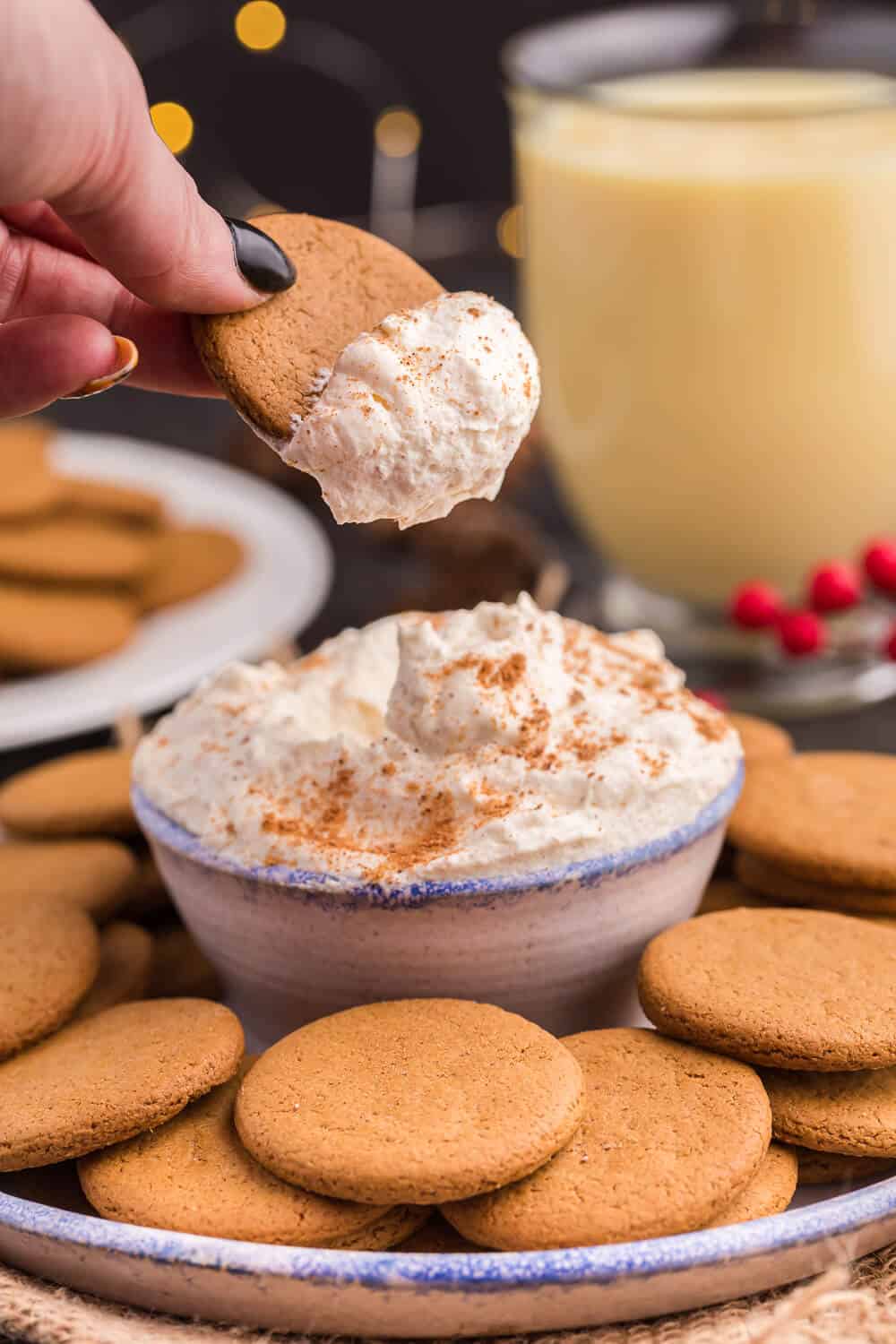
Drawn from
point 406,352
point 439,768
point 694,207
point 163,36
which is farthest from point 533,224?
point 163,36

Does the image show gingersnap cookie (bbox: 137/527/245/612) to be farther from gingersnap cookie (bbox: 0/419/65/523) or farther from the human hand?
the human hand

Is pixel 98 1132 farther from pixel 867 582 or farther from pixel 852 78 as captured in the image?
pixel 852 78

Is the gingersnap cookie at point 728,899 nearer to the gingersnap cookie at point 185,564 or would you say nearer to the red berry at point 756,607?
the red berry at point 756,607

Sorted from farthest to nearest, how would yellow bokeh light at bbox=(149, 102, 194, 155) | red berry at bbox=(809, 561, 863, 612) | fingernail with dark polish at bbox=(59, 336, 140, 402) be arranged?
yellow bokeh light at bbox=(149, 102, 194, 155), red berry at bbox=(809, 561, 863, 612), fingernail with dark polish at bbox=(59, 336, 140, 402)

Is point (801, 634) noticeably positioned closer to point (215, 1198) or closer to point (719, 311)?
point (719, 311)

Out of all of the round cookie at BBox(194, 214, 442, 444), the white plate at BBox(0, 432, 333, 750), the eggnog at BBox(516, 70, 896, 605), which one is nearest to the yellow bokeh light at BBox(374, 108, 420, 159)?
the white plate at BBox(0, 432, 333, 750)
